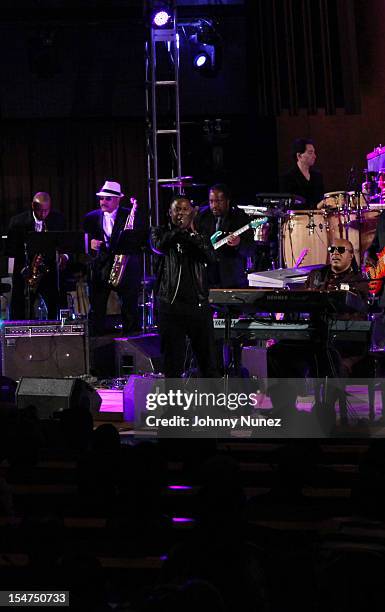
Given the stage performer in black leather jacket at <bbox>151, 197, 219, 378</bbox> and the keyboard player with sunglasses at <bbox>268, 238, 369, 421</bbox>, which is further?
the stage performer in black leather jacket at <bbox>151, 197, 219, 378</bbox>

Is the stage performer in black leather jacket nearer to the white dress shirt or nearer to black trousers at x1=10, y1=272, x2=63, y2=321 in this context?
the white dress shirt

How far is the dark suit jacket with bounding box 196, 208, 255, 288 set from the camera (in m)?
9.90

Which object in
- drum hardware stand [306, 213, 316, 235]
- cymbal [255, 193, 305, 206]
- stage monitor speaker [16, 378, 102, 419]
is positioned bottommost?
stage monitor speaker [16, 378, 102, 419]

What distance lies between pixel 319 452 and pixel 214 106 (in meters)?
10.3

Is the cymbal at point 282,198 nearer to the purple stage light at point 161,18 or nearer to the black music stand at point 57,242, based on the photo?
the black music stand at point 57,242

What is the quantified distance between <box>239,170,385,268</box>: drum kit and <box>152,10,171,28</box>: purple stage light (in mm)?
2743

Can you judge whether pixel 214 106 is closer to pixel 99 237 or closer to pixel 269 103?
pixel 269 103

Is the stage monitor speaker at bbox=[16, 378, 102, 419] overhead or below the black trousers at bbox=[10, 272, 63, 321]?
below

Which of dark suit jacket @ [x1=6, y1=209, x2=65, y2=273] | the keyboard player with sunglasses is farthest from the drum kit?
the keyboard player with sunglasses

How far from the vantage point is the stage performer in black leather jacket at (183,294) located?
27.2 ft

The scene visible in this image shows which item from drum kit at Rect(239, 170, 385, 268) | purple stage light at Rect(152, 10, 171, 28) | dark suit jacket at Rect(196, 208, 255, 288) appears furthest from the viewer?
purple stage light at Rect(152, 10, 171, 28)

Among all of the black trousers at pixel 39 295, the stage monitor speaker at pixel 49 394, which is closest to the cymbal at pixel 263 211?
the black trousers at pixel 39 295

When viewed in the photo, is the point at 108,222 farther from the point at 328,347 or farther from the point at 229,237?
the point at 328,347

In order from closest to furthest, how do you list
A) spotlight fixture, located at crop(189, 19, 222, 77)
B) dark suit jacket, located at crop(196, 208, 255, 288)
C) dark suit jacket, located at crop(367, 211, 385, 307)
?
dark suit jacket, located at crop(367, 211, 385, 307) < dark suit jacket, located at crop(196, 208, 255, 288) < spotlight fixture, located at crop(189, 19, 222, 77)
